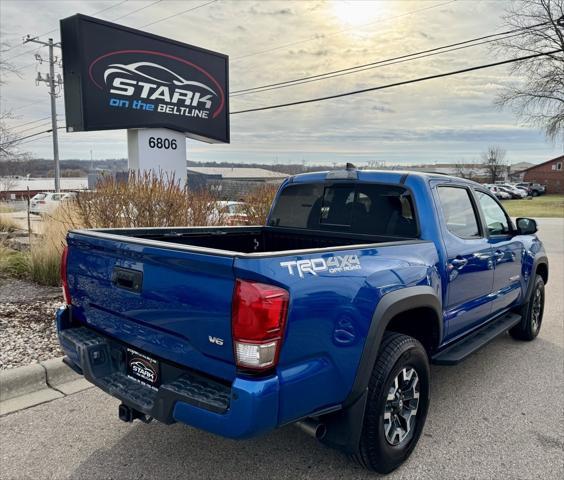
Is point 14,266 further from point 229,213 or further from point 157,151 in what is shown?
point 157,151

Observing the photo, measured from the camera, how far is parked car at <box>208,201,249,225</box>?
8.59 meters

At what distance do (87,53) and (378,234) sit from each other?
8175mm

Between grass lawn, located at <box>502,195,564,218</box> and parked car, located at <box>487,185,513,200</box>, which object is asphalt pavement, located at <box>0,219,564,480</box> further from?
parked car, located at <box>487,185,513,200</box>

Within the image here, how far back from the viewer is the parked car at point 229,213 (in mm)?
8586

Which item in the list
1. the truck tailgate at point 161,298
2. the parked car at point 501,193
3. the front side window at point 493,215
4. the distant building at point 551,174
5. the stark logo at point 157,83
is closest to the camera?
the truck tailgate at point 161,298

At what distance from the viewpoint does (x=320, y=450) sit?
315 cm

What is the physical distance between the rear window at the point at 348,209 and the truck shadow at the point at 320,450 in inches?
60.0

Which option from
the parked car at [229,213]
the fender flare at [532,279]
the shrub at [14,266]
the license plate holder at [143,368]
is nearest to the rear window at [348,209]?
the license plate holder at [143,368]

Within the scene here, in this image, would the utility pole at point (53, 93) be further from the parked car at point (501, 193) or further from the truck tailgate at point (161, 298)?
the parked car at point (501, 193)

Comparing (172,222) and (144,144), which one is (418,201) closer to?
(172,222)

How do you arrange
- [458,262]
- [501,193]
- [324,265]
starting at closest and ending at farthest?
[324,265], [458,262], [501,193]

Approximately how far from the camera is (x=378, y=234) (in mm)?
3795

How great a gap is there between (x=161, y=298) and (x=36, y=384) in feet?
7.54

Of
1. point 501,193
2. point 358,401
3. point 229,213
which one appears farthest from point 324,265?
point 501,193
